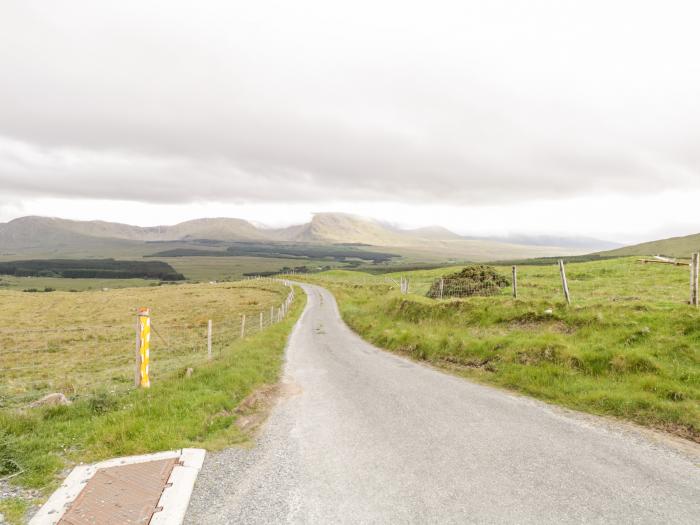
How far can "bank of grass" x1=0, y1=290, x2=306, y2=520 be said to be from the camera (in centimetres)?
770

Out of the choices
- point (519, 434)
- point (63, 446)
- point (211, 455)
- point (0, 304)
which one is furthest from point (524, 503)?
point (0, 304)

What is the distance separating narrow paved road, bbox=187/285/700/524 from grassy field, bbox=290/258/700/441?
1317mm

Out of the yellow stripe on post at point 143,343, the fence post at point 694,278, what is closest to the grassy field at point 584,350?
the fence post at point 694,278

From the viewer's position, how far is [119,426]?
29.9 ft

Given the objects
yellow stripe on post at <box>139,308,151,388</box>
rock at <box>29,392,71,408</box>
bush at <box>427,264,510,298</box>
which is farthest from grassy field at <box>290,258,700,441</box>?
rock at <box>29,392,71,408</box>

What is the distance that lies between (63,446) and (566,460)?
10.7m

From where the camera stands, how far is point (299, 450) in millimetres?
8836

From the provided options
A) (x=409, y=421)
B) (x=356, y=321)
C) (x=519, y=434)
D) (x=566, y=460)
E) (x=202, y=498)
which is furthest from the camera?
(x=356, y=321)

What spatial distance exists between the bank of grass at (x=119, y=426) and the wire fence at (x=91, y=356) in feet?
11.0

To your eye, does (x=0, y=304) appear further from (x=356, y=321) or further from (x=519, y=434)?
(x=519, y=434)

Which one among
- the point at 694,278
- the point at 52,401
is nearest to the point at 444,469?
the point at 52,401

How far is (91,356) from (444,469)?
3104cm

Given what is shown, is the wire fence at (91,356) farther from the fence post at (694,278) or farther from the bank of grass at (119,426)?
the fence post at (694,278)

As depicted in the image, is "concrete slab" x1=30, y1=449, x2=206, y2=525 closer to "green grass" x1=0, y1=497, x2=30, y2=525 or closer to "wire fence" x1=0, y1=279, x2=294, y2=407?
"green grass" x1=0, y1=497, x2=30, y2=525
